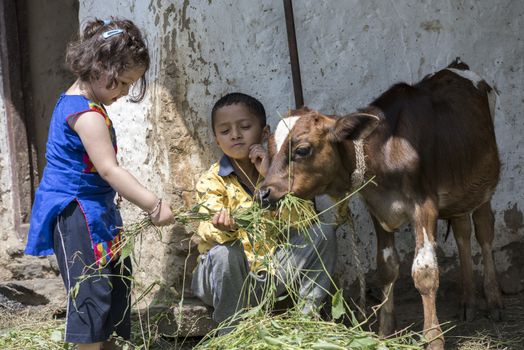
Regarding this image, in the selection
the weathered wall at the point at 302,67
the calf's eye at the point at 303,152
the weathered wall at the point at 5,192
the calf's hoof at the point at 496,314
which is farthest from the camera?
A: the weathered wall at the point at 5,192

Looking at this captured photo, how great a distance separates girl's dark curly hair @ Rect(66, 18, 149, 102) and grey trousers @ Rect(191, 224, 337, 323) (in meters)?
1.14

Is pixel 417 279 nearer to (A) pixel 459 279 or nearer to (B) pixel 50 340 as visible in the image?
(A) pixel 459 279

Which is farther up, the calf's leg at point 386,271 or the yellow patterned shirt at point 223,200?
the yellow patterned shirt at point 223,200

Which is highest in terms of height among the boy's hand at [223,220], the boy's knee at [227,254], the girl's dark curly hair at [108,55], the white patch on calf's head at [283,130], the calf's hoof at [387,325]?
the girl's dark curly hair at [108,55]

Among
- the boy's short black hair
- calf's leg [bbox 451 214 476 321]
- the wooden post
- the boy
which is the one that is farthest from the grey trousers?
calf's leg [bbox 451 214 476 321]

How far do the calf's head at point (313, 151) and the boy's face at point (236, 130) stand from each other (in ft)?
0.71

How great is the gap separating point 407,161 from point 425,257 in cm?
57

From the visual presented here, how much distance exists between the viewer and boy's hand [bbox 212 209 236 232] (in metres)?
4.17

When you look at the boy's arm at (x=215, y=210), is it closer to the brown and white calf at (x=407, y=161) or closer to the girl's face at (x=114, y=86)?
the brown and white calf at (x=407, y=161)

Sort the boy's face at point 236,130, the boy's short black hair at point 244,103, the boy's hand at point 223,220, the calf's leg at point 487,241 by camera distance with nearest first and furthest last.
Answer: the boy's hand at point 223,220, the boy's face at point 236,130, the boy's short black hair at point 244,103, the calf's leg at point 487,241

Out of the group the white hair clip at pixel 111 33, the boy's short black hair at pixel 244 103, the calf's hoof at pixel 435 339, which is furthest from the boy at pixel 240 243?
the white hair clip at pixel 111 33

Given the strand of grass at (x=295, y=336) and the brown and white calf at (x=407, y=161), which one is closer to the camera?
the strand of grass at (x=295, y=336)

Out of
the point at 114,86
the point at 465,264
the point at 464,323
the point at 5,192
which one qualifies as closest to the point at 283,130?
the point at 114,86

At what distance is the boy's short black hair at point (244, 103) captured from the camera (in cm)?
500
